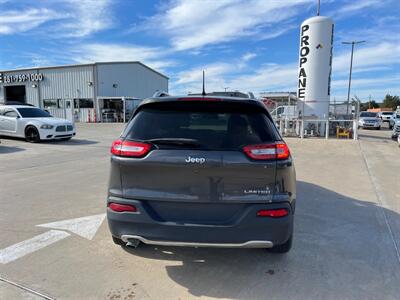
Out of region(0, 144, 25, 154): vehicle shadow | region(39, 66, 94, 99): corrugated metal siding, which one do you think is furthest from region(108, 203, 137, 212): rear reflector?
region(39, 66, 94, 99): corrugated metal siding

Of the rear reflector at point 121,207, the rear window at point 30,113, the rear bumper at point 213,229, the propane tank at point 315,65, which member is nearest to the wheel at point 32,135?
the rear window at point 30,113

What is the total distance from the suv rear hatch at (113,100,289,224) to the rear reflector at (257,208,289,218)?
0.29 ft

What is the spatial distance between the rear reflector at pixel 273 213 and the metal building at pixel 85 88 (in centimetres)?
3169

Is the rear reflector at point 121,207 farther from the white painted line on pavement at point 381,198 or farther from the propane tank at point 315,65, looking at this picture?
the propane tank at point 315,65

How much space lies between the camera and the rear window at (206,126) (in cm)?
283

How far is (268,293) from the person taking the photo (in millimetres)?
2832

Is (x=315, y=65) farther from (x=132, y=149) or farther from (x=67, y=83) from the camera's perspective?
(x=67, y=83)

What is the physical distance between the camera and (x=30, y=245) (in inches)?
147

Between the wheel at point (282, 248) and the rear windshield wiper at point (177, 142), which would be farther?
the wheel at point (282, 248)

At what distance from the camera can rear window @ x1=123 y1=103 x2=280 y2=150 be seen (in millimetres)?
2830

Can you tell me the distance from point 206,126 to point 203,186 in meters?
0.56

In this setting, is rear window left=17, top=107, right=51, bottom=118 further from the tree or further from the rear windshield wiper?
the tree

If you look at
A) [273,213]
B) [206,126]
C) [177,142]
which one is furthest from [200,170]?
[273,213]

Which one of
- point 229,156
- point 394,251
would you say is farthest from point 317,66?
point 229,156
